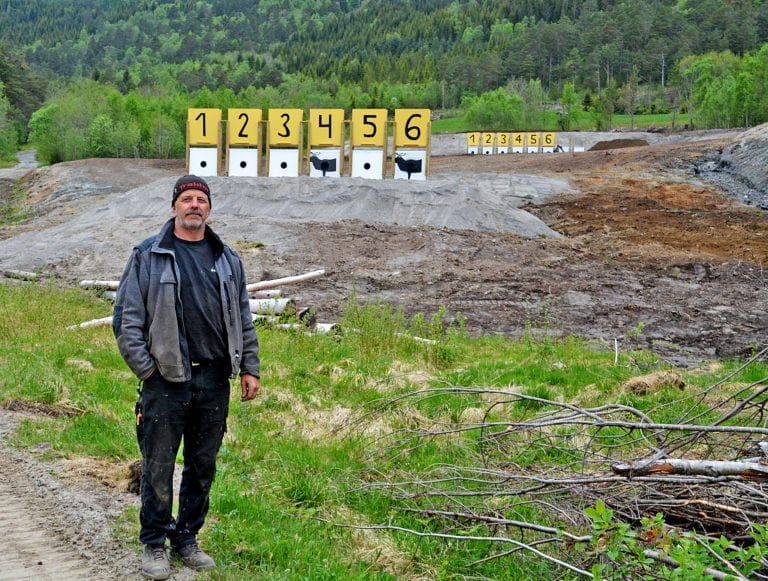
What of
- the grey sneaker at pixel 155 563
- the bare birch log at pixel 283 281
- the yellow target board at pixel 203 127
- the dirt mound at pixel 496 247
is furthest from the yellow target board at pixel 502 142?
the grey sneaker at pixel 155 563

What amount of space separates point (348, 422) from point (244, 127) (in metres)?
21.8

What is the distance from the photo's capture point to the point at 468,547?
211 inches

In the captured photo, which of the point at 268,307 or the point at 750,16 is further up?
the point at 750,16

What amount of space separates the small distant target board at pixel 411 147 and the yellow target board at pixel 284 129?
337 cm

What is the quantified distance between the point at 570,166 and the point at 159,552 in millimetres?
37083

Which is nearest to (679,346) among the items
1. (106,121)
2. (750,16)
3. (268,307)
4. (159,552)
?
(268,307)

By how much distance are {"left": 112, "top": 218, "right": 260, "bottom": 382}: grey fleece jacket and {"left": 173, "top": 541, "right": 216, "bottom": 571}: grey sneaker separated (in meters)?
1.04

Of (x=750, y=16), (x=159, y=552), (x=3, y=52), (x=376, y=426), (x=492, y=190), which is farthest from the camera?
(x=750, y=16)

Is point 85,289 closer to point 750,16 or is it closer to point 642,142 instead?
point 642,142

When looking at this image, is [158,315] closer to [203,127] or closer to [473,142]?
[203,127]

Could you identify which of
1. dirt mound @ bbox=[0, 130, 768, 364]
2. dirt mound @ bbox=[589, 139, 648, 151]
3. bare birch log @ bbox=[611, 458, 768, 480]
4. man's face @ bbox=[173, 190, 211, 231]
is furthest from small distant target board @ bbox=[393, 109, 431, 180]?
dirt mound @ bbox=[589, 139, 648, 151]

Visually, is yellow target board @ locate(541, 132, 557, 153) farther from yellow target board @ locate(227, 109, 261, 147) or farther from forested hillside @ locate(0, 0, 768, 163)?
yellow target board @ locate(227, 109, 261, 147)

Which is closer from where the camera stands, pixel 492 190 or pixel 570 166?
pixel 492 190

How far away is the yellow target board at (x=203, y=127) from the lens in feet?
93.8
